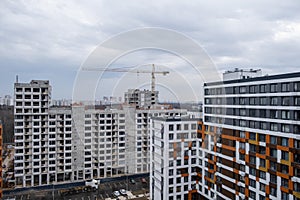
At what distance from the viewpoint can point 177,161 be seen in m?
4.91

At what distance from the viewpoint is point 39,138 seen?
6.54 meters

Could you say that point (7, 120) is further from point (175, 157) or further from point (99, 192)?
point (175, 157)

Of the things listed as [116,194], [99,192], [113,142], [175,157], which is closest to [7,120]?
[113,142]

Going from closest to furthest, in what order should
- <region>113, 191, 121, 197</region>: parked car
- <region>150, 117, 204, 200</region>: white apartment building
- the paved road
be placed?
<region>150, 117, 204, 200</region>: white apartment building < the paved road < <region>113, 191, 121, 197</region>: parked car

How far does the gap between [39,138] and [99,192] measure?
2.21m

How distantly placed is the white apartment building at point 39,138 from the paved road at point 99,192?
1.54 feet

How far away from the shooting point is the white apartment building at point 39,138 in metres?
6.37

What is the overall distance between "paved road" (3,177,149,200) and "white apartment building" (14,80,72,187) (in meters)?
0.47

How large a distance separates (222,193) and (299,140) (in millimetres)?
1929

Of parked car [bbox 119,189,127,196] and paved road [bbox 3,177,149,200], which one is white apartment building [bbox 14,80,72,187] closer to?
paved road [bbox 3,177,149,200]

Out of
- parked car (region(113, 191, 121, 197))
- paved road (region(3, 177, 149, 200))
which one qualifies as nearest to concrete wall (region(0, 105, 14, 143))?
paved road (region(3, 177, 149, 200))

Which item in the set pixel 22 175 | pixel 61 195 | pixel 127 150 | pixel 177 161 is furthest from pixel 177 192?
pixel 22 175

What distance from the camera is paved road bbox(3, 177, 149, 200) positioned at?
18.9 ft

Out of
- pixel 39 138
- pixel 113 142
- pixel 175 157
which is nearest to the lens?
pixel 175 157
